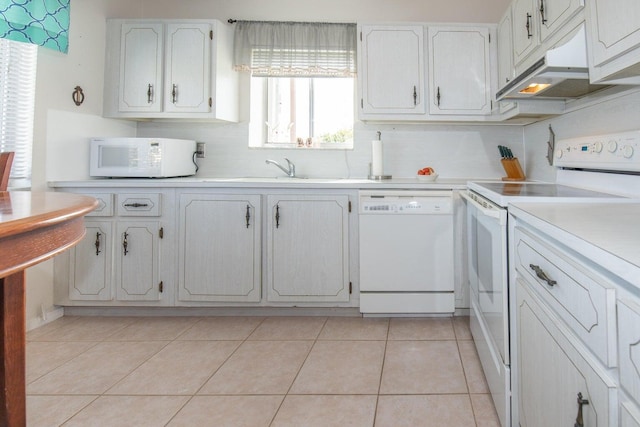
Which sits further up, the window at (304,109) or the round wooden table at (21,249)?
the window at (304,109)

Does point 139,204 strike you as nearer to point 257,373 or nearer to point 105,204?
point 105,204

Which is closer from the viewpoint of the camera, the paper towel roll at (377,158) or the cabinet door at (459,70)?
the cabinet door at (459,70)

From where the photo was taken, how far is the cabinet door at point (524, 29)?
6.49 feet

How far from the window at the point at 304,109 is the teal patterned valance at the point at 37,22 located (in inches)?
59.3

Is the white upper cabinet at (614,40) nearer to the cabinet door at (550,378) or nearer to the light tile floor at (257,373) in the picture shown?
the cabinet door at (550,378)

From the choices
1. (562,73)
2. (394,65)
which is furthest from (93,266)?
(562,73)

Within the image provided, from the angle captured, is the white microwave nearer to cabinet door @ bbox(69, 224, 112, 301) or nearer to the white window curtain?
cabinet door @ bbox(69, 224, 112, 301)

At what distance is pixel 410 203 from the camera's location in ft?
8.10

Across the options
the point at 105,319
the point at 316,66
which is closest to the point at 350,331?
the point at 105,319

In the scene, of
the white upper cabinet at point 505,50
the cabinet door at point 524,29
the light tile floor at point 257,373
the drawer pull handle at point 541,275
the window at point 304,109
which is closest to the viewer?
the drawer pull handle at point 541,275

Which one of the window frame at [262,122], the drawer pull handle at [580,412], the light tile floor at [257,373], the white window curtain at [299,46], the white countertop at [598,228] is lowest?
the light tile floor at [257,373]

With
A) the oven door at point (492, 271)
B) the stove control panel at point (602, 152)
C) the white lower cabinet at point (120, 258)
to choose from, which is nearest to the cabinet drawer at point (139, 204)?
the white lower cabinet at point (120, 258)

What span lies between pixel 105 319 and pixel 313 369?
1.62m

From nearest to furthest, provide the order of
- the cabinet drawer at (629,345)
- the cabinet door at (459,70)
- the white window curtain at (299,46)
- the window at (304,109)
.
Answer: the cabinet drawer at (629,345), the cabinet door at (459,70), the white window curtain at (299,46), the window at (304,109)
